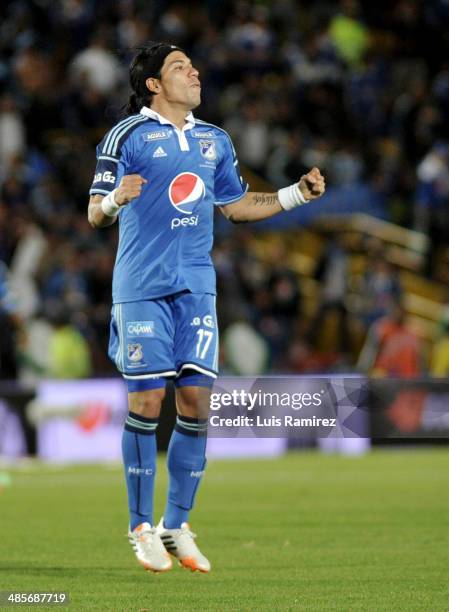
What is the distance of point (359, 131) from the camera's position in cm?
2253

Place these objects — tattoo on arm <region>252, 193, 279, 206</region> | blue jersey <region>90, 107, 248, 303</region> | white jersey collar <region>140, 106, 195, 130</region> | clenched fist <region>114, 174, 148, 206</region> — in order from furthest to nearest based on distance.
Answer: tattoo on arm <region>252, 193, 279, 206</region>
white jersey collar <region>140, 106, 195, 130</region>
blue jersey <region>90, 107, 248, 303</region>
clenched fist <region>114, 174, 148, 206</region>

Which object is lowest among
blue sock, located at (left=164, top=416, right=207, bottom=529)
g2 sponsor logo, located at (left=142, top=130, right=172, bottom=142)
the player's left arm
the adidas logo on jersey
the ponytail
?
blue sock, located at (left=164, top=416, right=207, bottom=529)

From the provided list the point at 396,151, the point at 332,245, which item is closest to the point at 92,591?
the point at 332,245

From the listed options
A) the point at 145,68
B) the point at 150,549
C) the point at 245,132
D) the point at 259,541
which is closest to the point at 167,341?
the point at 150,549

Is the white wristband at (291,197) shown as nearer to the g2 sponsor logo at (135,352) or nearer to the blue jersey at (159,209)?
the blue jersey at (159,209)

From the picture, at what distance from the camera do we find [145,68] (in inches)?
311

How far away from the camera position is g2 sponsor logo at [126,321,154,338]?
7543 millimetres

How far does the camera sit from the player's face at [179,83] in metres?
7.78

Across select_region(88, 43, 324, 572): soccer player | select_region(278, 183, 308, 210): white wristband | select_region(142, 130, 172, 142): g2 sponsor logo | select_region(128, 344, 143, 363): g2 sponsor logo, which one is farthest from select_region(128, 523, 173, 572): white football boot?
select_region(142, 130, 172, 142): g2 sponsor logo

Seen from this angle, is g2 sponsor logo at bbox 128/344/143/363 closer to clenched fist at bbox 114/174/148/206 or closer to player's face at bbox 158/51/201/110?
clenched fist at bbox 114/174/148/206

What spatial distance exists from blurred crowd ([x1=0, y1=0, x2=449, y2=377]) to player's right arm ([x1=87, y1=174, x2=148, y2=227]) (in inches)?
431

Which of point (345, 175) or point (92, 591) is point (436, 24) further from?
point (92, 591)

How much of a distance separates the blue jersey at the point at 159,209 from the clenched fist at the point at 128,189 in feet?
0.92

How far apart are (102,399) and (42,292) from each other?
1.74 m
